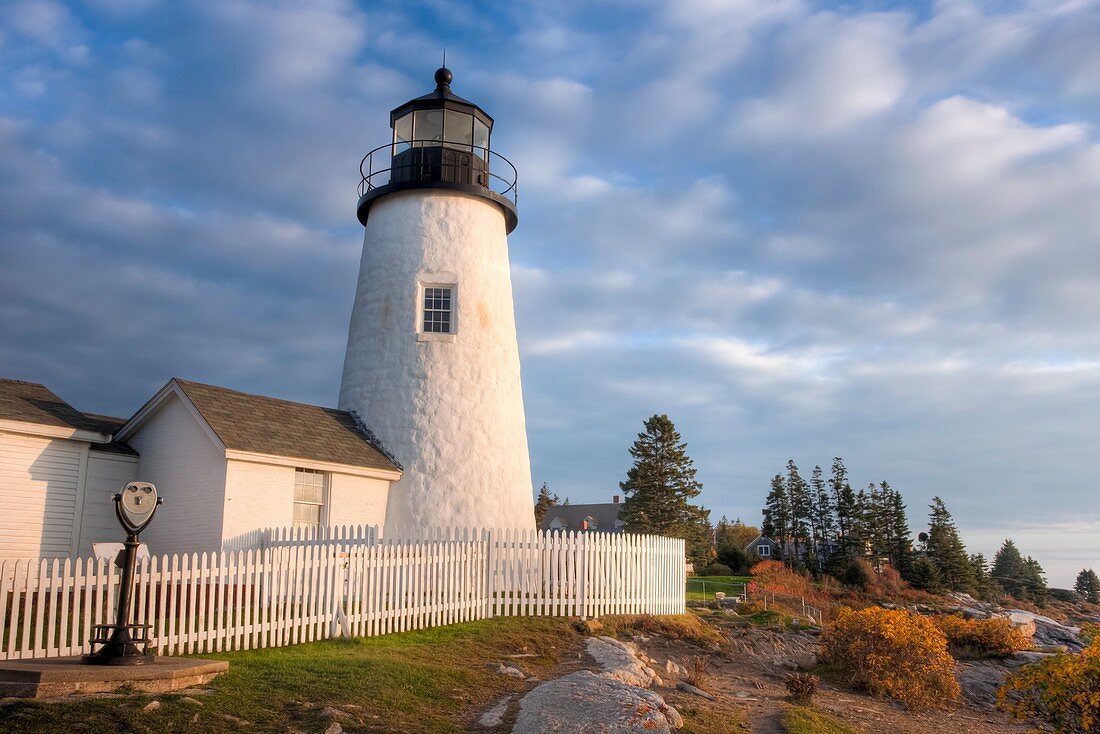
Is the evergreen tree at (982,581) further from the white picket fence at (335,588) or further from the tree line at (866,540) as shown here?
the white picket fence at (335,588)

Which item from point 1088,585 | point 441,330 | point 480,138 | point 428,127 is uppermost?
point 428,127

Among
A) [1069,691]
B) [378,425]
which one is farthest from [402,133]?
[1069,691]

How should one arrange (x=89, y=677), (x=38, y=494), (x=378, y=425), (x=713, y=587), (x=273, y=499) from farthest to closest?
(x=713, y=587)
(x=378, y=425)
(x=273, y=499)
(x=38, y=494)
(x=89, y=677)

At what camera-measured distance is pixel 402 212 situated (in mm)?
20750

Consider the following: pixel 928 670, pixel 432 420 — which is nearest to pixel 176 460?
pixel 432 420

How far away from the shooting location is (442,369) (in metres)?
19.8

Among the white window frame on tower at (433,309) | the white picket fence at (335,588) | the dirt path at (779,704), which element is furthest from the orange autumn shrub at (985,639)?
the white window frame on tower at (433,309)

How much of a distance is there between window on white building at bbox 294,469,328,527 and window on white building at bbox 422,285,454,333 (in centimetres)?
452

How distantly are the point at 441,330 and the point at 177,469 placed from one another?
261 inches

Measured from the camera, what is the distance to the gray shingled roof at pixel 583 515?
221ft

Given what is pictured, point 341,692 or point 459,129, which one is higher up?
point 459,129

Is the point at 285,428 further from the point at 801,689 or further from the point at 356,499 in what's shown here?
the point at 801,689

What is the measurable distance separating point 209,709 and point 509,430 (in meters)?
12.7

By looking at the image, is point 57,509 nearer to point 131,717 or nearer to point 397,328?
point 397,328
